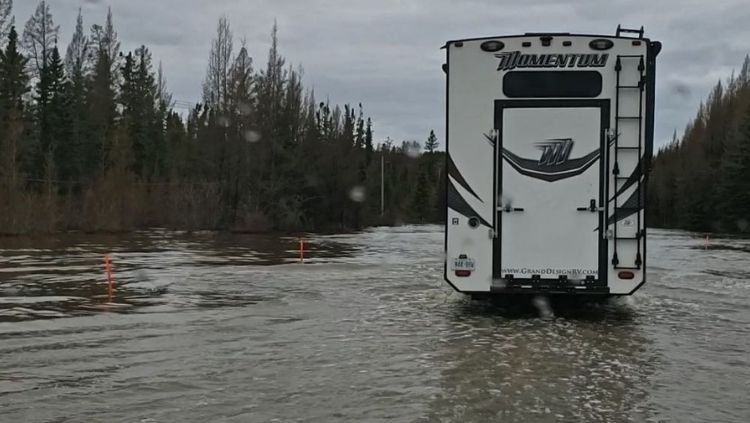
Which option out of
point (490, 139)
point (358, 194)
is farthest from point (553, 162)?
point (358, 194)

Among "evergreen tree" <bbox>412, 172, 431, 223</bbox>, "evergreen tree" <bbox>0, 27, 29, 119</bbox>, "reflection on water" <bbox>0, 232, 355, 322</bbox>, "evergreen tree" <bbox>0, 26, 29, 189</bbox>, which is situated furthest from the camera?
"evergreen tree" <bbox>412, 172, 431, 223</bbox>

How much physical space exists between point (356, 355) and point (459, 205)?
341 centimetres

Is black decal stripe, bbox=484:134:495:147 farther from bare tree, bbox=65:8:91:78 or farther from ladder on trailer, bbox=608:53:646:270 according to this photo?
bare tree, bbox=65:8:91:78

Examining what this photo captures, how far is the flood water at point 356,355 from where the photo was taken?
21.6 ft

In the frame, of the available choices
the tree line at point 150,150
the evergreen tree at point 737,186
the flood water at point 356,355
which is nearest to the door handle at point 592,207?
the flood water at point 356,355

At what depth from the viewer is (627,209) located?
10914mm

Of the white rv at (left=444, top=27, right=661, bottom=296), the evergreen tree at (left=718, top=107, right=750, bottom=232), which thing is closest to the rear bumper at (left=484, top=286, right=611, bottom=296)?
the white rv at (left=444, top=27, right=661, bottom=296)

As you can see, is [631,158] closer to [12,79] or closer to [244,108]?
[244,108]

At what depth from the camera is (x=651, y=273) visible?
21.3m

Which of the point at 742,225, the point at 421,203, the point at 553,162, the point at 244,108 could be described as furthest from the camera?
the point at 421,203

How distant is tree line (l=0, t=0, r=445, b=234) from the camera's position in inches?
1970

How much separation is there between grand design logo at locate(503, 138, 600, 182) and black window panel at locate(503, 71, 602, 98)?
73 centimetres

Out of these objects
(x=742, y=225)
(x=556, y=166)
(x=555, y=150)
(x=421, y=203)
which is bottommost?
(x=742, y=225)

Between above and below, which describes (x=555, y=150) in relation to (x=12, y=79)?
below
